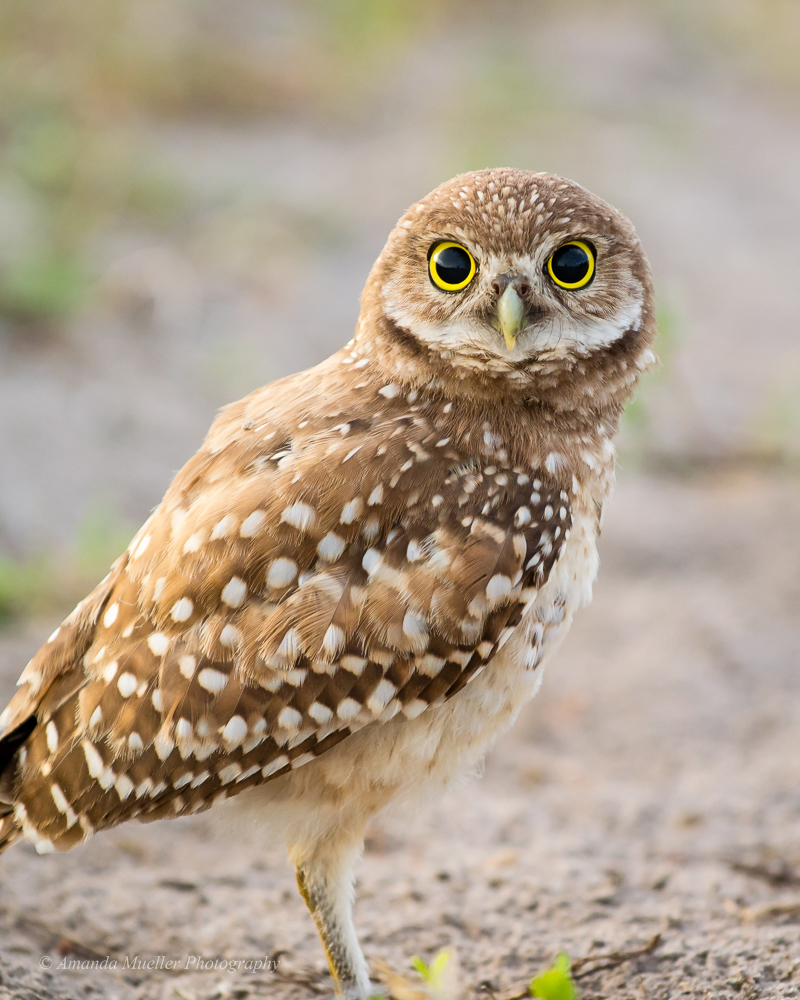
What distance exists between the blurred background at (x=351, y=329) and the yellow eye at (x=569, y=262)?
48cm

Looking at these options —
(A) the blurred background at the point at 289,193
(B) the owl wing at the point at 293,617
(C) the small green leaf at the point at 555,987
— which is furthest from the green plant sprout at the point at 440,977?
(A) the blurred background at the point at 289,193

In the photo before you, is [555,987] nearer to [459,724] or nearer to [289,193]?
[459,724]

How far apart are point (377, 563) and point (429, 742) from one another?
16.6 inches

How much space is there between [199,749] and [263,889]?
3.88 ft

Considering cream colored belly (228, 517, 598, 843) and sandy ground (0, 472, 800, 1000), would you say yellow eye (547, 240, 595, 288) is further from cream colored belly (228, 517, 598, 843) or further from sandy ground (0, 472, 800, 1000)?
sandy ground (0, 472, 800, 1000)

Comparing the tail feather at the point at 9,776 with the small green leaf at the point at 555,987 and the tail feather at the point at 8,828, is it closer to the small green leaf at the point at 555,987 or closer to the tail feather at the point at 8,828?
the tail feather at the point at 8,828

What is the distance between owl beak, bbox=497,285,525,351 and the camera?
2146 mm

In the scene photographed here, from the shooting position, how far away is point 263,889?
3113 mm

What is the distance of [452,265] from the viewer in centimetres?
226

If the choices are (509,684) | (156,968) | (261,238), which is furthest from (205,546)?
(261,238)

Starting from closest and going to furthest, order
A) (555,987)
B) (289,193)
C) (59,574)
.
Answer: (555,987)
(59,574)
(289,193)

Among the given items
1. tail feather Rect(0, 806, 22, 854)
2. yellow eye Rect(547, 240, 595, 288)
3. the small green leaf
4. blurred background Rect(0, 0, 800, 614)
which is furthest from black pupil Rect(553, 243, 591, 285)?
tail feather Rect(0, 806, 22, 854)

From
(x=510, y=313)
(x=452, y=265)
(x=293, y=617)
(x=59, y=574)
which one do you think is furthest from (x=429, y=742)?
(x=59, y=574)

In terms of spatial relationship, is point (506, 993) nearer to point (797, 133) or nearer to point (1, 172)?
point (1, 172)
